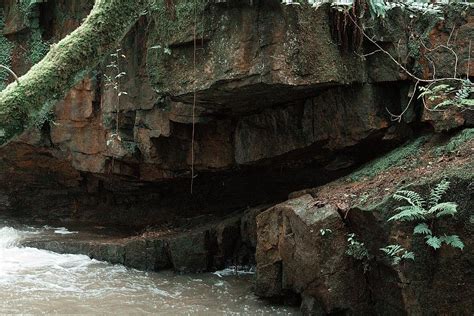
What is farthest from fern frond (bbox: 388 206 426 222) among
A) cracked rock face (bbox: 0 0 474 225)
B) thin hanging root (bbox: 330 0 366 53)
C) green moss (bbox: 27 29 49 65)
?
green moss (bbox: 27 29 49 65)

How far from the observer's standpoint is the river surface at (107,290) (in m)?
6.48

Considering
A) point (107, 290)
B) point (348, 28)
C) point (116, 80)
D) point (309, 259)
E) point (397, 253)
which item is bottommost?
point (107, 290)

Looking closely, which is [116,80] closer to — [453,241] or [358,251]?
[358,251]

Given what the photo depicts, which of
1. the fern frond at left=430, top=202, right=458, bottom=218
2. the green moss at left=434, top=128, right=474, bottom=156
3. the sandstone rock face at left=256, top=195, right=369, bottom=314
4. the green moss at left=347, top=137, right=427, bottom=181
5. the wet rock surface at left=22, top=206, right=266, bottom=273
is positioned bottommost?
the wet rock surface at left=22, top=206, right=266, bottom=273

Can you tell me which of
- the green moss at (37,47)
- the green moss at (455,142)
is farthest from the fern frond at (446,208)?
the green moss at (37,47)

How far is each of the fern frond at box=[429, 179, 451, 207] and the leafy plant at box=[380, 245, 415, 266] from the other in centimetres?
54

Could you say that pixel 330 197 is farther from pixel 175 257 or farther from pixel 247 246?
pixel 175 257

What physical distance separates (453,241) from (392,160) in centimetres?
220

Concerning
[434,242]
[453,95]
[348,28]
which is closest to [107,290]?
[434,242]

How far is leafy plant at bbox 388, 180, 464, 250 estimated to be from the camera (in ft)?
16.1

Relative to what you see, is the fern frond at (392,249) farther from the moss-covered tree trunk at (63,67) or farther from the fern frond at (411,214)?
the moss-covered tree trunk at (63,67)

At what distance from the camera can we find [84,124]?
10727 millimetres

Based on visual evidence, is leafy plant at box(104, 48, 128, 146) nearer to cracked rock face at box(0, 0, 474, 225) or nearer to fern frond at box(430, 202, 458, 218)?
cracked rock face at box(0, 0, 474, 225)

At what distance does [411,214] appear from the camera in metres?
5.05
